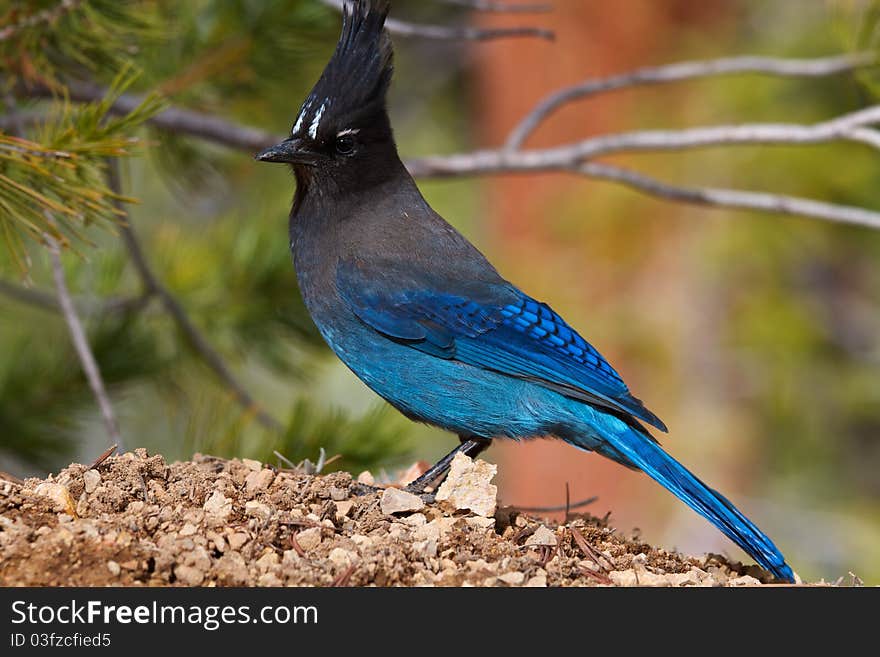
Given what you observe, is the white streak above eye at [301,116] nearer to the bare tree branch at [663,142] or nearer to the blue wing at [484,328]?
the blue wing at [484,328]

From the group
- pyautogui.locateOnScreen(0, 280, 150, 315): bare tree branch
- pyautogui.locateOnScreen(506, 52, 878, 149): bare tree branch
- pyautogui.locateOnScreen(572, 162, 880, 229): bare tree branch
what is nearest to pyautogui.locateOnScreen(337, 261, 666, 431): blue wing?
pyautogui.locateOnScreen(572, 162, 880, 229): bare tree branch

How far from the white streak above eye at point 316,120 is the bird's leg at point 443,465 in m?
0.91

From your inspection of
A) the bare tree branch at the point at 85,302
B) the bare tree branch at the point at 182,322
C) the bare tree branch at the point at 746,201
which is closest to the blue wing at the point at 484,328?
the bare tree branch at the point at 182,322

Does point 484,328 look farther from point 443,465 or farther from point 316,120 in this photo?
point 316,120

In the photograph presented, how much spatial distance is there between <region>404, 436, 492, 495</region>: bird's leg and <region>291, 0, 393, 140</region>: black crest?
92cm

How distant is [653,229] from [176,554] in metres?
5.41

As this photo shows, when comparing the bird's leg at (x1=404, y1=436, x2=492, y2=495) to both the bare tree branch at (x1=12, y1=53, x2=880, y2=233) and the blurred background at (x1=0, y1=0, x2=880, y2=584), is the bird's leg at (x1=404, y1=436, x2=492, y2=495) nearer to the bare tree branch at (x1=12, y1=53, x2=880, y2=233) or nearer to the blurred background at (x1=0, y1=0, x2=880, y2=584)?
the blurred background at (x1=0, y1=0, x2=880, y2=584)

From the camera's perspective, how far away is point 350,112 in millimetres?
3035

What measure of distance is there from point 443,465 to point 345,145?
964mm

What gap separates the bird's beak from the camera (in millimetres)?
2934

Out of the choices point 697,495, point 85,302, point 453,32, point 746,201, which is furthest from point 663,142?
point 85,302

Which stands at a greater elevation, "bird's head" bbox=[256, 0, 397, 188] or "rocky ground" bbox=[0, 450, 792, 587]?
"bird's head" bbox=[256, 0, 397, 188]
